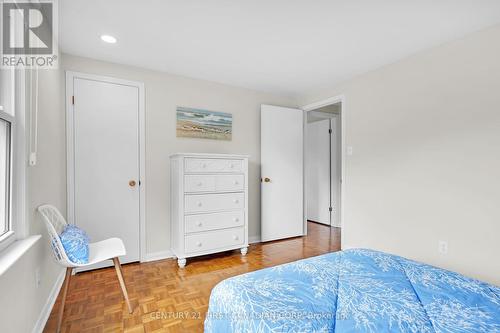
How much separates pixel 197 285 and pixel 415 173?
242cm

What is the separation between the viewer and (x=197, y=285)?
7.41ft

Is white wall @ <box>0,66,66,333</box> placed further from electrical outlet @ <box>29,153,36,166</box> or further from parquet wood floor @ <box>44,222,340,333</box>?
parquet wood floor @ <box>44,222,340,333</box>

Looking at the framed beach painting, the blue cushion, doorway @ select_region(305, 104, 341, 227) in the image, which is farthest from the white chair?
doorway @ select_region(305, 104, 341, 227)

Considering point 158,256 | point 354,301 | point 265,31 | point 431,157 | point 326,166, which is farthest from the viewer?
point 326,166

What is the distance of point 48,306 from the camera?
178 cm

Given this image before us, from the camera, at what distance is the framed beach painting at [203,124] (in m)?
3.09

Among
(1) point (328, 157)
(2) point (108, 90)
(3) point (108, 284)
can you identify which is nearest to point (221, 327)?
(3) point (108, 284)

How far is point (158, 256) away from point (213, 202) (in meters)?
0.94

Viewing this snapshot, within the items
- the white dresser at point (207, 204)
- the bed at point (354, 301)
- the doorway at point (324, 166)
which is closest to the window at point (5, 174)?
the bed at point (354, 301)

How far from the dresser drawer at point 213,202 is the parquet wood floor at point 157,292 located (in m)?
0.63

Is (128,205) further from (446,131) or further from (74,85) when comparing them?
(446,131)

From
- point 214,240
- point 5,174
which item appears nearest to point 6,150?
point 5,174

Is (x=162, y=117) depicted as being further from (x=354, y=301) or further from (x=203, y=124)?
(x=354, y=301)

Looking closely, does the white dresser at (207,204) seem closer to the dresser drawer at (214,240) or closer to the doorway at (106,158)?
the dresser drawer at (214,240)
